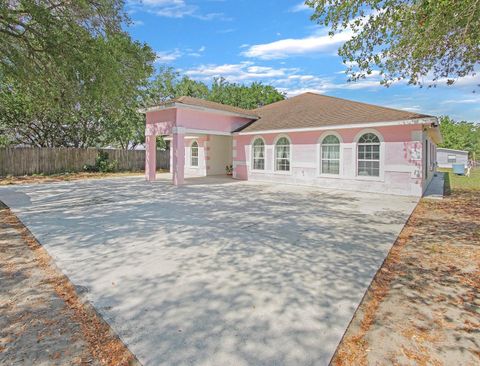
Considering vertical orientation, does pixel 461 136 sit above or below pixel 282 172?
above

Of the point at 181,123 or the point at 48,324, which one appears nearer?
the point at 48,324

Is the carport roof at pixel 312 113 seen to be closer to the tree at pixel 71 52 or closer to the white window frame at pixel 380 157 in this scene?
the white window frame at pixel 380 157

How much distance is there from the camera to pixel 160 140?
25938 mm

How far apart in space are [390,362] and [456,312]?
1.37 m

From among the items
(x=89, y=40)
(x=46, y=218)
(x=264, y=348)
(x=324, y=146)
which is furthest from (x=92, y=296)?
(x=324, y=146)

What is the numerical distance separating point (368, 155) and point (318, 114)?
3.83 m

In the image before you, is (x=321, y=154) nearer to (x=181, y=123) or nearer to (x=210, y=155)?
(x=181, y=123)

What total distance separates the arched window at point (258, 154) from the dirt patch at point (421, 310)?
36.0 feet

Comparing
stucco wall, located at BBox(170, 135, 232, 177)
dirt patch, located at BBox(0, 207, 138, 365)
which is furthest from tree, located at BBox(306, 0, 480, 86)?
stucco wall, located at BBox(170, 135, 232, 177)

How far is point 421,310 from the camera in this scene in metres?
3.06

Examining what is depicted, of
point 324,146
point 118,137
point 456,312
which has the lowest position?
point 456,312

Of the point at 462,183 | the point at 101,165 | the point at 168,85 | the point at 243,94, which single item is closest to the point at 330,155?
the point at 462,183

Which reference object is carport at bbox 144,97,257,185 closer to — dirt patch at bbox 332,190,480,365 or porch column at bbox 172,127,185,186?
porch column at bbox 172,127,185,186

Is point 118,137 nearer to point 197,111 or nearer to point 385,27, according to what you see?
point 197,111
